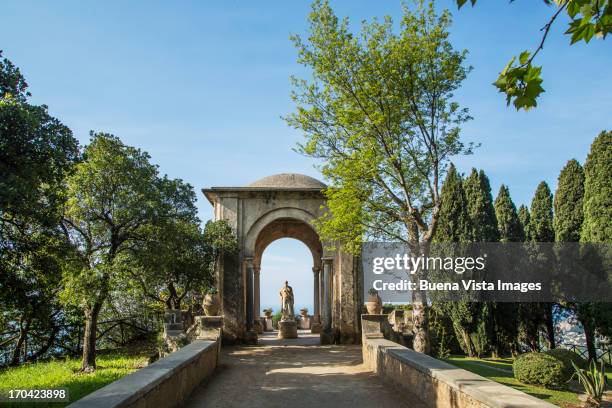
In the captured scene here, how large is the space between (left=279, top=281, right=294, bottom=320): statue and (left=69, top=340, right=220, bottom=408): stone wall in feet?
43.3

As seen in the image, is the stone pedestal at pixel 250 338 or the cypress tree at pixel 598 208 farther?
the stone pedestal at pixel 250 338

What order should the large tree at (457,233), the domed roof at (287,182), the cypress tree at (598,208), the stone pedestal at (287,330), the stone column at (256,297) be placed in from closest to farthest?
the cypress tree at (598,208) < the large tree at (457,233) < the domed roof at (287,182) < the stone pedestal at (287,330) < the stone column at (256,297)

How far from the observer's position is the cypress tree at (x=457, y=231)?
20953 mm

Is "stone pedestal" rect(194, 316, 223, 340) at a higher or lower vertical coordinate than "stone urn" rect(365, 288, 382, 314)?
lower

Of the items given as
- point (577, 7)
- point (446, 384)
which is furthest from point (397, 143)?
point (577, 7)

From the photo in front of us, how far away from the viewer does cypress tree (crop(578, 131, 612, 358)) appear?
1733 centimetres

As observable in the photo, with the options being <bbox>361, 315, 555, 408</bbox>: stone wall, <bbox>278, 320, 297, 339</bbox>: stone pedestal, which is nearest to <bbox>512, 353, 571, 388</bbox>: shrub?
<bbox>361, 315, 555, 408</bbox>: stone wall

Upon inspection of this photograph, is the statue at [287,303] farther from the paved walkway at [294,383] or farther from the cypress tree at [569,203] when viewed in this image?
the cypress tree at [569,203]

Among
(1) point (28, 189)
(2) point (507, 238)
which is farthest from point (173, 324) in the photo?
(2) point (507, 238)

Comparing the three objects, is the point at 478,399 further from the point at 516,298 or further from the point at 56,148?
the point at 516,298

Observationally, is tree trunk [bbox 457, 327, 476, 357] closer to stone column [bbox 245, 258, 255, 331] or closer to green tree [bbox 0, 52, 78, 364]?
stone column [bbox 245, 258, 255, 331]

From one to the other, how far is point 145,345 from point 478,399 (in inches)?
737

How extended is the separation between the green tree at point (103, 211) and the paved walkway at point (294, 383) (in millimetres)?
4515

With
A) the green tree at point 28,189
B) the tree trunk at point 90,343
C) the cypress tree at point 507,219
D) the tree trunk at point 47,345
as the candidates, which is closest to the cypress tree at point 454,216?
the cypress tree at point 507,219
